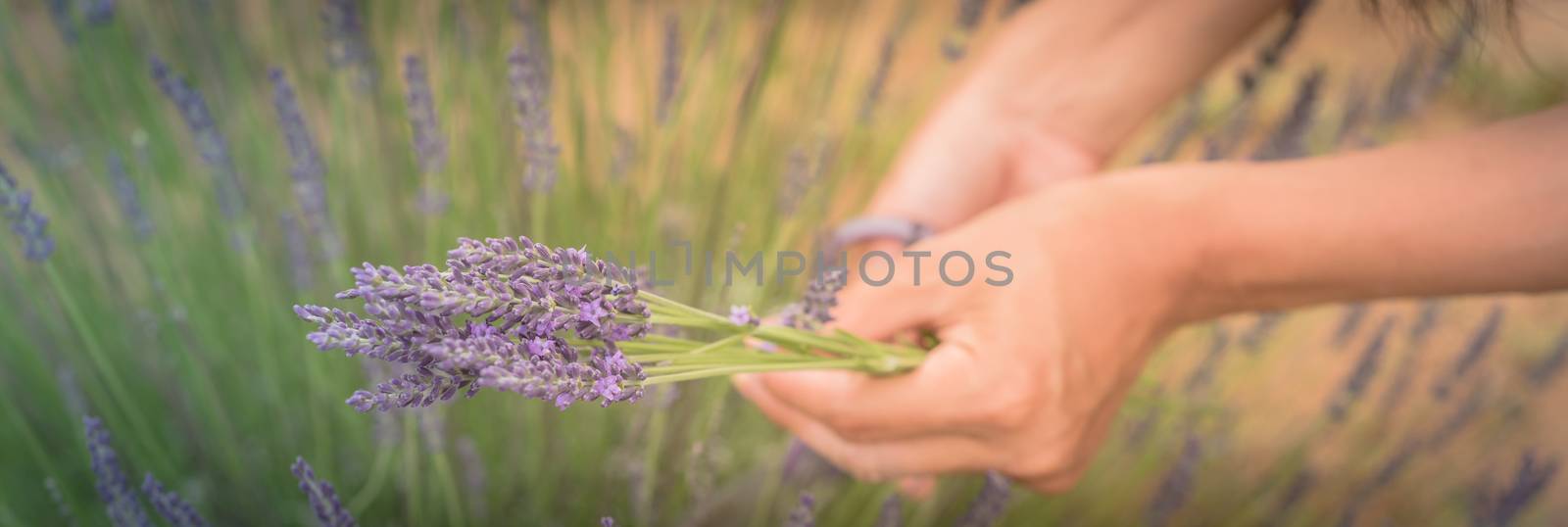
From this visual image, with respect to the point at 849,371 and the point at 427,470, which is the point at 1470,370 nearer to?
the point at 849,371

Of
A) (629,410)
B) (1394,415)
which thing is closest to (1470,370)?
(1394,415)

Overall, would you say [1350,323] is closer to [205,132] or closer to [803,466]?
[803,466]

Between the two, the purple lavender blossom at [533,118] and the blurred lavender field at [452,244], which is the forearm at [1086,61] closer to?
the blurred lavender field at [452,244]

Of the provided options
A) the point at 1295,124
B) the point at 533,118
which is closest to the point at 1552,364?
the point at 1295,124

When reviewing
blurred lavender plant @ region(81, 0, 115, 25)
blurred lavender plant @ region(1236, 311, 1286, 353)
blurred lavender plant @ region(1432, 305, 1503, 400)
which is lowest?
blurred lavender plant @ region(1432, 305, 1503, 400)

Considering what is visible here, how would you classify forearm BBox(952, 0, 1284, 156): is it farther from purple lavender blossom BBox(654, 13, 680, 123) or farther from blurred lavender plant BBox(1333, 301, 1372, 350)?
blurred lavender plant BBox(1333, 301, 1372, 350)

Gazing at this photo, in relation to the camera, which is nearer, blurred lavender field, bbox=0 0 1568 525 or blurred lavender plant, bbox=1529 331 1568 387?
blurred lavender field, bbox=0 0 1568 525

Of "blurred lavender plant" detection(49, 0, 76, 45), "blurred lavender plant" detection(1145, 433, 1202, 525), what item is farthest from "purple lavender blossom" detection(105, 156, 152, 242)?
"blurred lavender plant" detection(1145, 433, 1202, 525)
